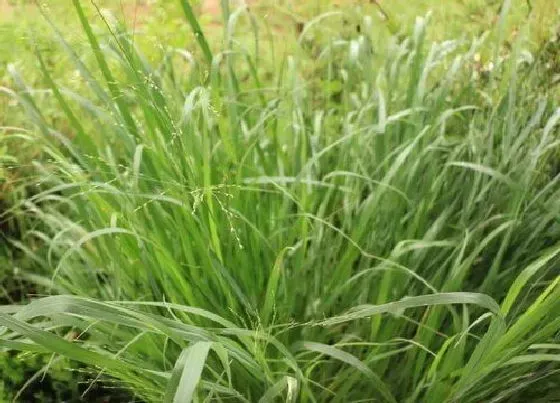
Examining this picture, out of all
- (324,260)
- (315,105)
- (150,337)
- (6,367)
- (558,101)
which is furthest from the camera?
(315,105)

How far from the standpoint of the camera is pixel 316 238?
1.35 meters

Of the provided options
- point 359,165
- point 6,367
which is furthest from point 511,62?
point 6,367

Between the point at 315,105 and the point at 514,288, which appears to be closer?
the point at 514,288

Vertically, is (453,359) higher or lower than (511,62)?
lower

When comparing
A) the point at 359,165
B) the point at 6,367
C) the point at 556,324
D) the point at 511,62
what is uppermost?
the point at 511,62

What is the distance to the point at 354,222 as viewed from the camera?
4.62 ft

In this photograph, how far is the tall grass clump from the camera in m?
1.17

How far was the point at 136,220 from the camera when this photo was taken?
4.23ft

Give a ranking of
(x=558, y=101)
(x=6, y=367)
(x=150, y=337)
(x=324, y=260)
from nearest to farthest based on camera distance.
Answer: (x=150, y=337), (x=324, y=260), (x=6, y=367), (x=558, y=101)

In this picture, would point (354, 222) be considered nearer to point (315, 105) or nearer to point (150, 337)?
point (150, 337)

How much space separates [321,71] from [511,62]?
0.64 meters

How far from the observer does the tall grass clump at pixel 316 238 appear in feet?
3.83

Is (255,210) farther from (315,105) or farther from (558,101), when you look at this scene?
(558,101)

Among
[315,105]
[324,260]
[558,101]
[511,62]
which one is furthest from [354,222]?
[558,101]
